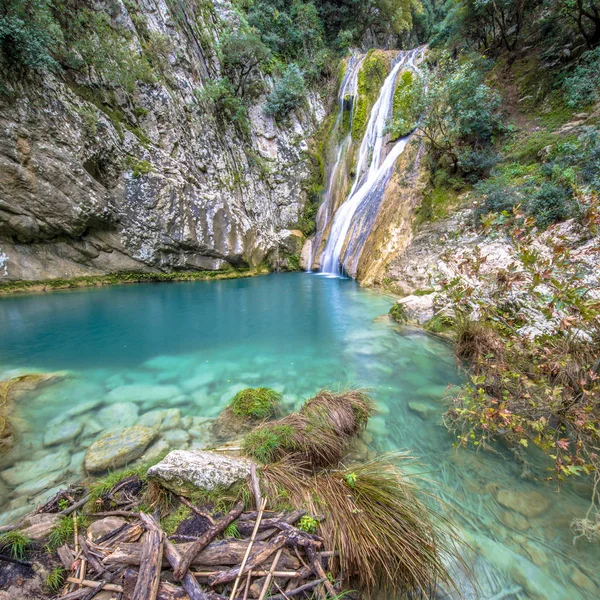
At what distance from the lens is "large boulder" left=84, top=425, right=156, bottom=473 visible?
288cm

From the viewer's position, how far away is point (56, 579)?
4.75ft

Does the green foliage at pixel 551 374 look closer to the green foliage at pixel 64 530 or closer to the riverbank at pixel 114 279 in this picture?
the green foliage at pixel 64 530

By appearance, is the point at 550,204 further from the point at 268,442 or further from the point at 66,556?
the point at 66,556

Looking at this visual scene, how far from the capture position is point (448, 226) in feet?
32.6

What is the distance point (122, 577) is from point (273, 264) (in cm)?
1776

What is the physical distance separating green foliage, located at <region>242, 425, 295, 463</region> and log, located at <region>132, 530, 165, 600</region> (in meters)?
1.08

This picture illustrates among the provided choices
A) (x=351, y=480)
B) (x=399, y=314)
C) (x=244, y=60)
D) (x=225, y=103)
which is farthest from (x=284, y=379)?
(x=244, y=60)

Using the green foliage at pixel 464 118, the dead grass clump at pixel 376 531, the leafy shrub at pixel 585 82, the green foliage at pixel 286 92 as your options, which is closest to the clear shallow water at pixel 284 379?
the dead grass clump at pixel 376 531

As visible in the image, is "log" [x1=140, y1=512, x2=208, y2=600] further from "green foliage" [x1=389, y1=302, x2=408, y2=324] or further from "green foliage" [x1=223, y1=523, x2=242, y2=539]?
"green foliage" [x1=389, y1=302, x2=408, y2=324]

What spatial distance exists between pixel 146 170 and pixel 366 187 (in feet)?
35.3

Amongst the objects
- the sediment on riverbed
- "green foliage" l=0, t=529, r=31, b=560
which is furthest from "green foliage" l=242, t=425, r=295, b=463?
"green foliage" l=0, t=529, r=31, b=560

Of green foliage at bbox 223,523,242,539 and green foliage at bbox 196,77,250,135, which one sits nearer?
green foliage at bbox 223,523,242,539

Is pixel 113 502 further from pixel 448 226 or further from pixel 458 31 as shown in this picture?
pixel 458 31

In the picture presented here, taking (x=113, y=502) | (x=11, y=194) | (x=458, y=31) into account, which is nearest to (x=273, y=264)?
(x=11, y=194)
